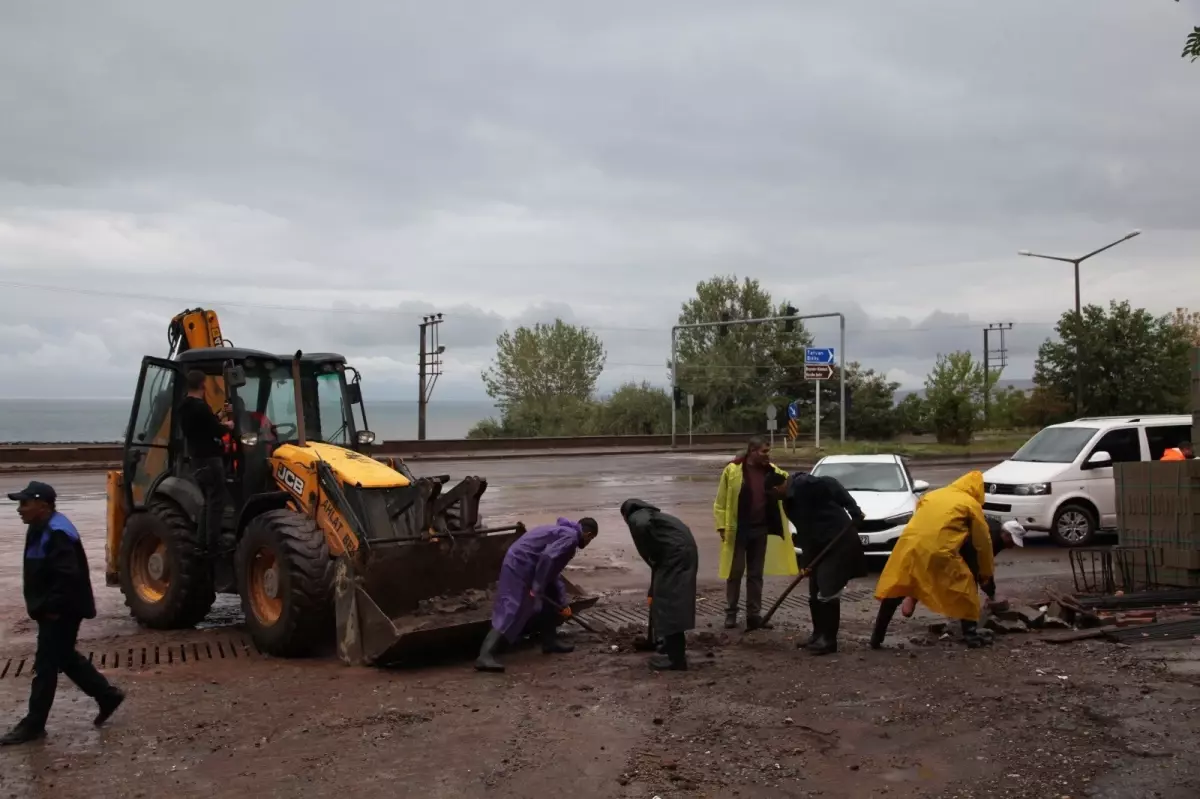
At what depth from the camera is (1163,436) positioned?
1546cm

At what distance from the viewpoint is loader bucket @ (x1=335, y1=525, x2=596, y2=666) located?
7.88 m

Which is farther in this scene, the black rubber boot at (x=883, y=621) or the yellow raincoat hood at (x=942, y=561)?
the black rubber boot at (x=883, y=621)

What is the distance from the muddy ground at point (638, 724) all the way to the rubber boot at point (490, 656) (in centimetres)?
14

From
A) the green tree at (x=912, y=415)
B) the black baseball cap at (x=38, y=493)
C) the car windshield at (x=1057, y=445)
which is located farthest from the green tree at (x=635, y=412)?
the black baseball cap at (x=38, y=493)

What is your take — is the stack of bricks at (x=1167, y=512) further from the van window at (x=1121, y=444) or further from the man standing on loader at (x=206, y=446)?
the man standing on loader at (x=206, y=446)

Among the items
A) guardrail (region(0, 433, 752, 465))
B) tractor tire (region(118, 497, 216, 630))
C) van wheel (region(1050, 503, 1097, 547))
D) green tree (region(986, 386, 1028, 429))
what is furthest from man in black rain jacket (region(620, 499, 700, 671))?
green tree (region(986, 386, 1028, 429))

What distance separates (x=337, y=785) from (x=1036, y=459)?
12.8m

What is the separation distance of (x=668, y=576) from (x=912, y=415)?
52.6m

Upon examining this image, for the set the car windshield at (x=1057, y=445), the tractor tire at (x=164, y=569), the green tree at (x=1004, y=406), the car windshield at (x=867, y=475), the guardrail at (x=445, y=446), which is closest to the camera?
the tractor tire at (x=164, y=569)

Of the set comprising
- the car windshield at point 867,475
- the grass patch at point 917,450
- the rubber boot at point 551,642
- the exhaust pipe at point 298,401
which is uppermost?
the exhaust pipe at point 298,401

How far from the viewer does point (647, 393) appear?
68.6m

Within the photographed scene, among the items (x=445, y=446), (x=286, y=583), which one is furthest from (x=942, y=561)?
(x=445, y=446)

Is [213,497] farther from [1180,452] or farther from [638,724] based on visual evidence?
[1180,452]

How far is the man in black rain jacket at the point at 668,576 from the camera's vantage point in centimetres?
783
